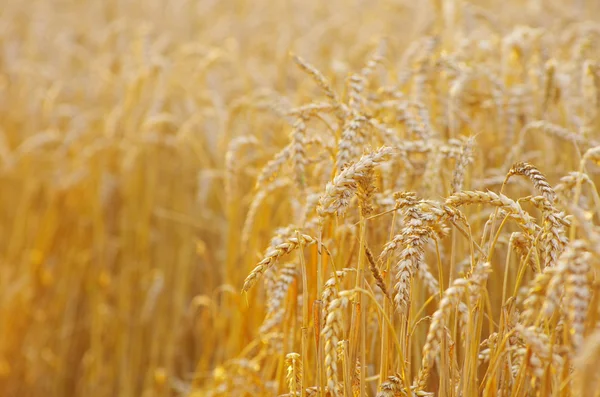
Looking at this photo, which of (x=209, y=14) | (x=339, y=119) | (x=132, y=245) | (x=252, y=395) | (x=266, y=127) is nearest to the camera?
(x=339, y=119)

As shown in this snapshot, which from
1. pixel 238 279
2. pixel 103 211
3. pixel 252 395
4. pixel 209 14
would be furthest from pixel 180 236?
pixel 209 14

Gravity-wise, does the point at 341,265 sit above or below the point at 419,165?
below

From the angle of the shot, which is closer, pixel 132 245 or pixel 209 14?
pixel 132 245

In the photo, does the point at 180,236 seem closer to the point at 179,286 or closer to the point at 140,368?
the point at 179,286

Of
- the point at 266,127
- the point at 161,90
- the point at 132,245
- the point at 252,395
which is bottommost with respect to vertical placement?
the point at 252,395

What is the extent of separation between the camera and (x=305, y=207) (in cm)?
139

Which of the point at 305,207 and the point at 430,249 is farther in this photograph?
the point at 430,249

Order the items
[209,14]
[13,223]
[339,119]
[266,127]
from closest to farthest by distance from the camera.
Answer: [339,119]
[266,127]
[13,223]
[209,14]

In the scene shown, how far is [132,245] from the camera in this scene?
2.79m

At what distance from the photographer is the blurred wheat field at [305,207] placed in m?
1.00

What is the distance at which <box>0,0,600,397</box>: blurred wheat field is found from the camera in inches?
39.5

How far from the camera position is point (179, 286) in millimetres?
2633

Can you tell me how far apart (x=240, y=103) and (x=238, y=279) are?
53 cm

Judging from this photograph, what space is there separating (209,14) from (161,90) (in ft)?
7.02
